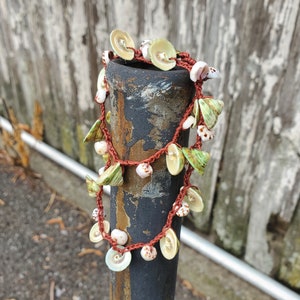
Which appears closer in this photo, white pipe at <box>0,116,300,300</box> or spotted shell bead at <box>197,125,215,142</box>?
spotted shell bead at <box>197,125,215,142</box>

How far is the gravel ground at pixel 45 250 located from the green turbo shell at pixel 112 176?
96 centimetres

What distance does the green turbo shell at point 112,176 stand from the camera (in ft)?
1.66

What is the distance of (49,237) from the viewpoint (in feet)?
5.11

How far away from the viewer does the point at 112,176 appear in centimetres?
51

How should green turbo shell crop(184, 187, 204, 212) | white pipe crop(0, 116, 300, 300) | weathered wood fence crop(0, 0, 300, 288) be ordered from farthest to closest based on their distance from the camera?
white pipe crop(0, 116, 300, 300)
weathered wood fence crop(0, 0, 300, 288)
green turbo shell crop(184, 187, 204, 212)

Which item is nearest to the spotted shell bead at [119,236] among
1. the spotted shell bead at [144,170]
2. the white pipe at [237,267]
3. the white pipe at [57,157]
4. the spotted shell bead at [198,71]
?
the spotted shell bead at [144,170]

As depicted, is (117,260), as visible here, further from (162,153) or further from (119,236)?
(162,153)

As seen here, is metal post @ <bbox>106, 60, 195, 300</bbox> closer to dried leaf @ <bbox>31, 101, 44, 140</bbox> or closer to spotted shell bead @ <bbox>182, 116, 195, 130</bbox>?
spotted shell bead @ <bbox>182, 116, 195, 130</bbox>

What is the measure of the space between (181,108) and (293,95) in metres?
0.56

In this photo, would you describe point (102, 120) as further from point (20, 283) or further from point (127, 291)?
point (20, 283)

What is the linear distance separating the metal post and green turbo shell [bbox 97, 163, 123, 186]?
2 centimetres

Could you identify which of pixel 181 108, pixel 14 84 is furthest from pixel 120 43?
pixel 14 84

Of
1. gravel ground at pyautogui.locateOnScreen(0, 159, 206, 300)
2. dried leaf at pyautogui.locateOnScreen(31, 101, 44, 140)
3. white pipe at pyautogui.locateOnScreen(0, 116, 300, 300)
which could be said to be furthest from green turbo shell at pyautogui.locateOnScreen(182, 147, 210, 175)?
dried leaf at pyautogui.locateOnScreen(31, 101, 44, 140)

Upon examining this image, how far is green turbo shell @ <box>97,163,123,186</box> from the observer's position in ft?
1.66
